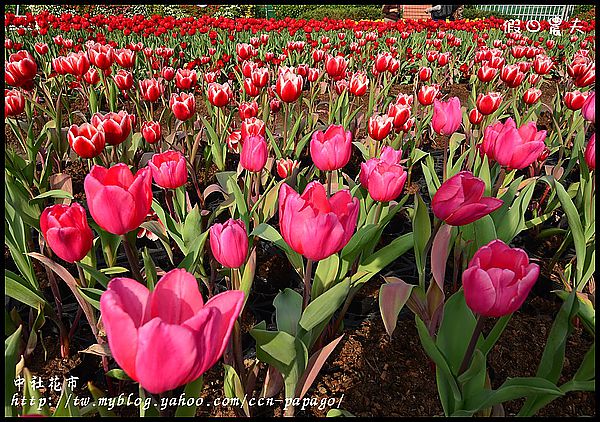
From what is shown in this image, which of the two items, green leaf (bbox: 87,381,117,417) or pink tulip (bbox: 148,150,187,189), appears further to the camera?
pink tulip (bbox: 148,150,187,189)

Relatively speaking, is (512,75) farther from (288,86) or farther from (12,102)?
(12,102)

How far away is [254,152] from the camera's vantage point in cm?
168

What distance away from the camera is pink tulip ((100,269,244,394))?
0.65 meters

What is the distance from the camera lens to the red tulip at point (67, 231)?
3.53ft

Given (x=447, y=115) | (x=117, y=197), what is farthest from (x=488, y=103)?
(x=117, y=197)

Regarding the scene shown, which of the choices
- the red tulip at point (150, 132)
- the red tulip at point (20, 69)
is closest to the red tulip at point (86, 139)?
the red tulip at point (150, 132)

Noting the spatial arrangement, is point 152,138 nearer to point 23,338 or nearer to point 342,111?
point 23,338

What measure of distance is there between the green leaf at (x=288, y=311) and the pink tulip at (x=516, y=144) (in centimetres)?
89

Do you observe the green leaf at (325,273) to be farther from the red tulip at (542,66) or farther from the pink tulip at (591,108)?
the red tulip at (542,66)

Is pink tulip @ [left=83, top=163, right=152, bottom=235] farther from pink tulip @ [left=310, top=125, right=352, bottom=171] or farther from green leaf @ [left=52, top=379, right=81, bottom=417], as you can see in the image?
pink tulip @ [left=310, top=125, right=352, bottom=171]

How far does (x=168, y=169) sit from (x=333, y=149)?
1.84 ft

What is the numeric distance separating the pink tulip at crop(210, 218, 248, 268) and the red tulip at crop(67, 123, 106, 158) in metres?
0.84

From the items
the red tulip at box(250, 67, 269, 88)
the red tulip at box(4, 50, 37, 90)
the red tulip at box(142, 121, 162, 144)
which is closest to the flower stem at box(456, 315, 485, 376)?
the red tulip at box(142, 121, 162, 144)

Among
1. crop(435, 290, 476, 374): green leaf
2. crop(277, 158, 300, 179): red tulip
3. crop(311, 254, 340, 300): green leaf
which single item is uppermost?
crop(277, 158, 300, 179): red tulip
